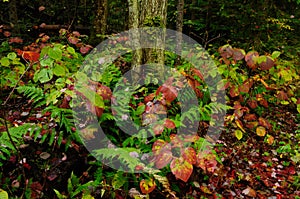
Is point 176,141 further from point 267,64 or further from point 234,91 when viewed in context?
point 267,64

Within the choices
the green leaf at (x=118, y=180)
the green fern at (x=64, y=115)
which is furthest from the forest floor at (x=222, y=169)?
the green fern at (x=64, y=115)

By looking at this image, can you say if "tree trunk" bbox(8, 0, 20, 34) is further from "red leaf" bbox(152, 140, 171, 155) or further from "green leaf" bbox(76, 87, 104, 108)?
"red leaf" bbox(152, 140, 171, 155)

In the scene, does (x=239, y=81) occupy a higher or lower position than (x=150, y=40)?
lower

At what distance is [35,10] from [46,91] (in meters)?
6.18

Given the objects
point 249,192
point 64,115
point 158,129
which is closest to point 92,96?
point 64,115

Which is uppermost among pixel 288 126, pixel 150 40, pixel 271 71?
pixel 150 40

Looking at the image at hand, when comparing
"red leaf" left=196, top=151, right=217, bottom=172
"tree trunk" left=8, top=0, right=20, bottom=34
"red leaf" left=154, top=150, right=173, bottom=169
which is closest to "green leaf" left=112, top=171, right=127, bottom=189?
"red leaf" left=154, top=150, right=173, bottom=169

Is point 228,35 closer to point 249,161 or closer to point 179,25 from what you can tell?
point 179,25

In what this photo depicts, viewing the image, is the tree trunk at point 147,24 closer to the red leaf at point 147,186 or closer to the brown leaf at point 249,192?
the red leaf at point 147,186

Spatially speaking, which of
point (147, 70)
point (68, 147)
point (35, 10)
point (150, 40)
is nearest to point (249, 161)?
point (147, 70)

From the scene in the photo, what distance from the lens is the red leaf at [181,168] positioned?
100 inches

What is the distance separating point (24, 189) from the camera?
9.05ft

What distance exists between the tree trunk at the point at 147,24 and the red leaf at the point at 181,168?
1503 mm

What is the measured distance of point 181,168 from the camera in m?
2.60
